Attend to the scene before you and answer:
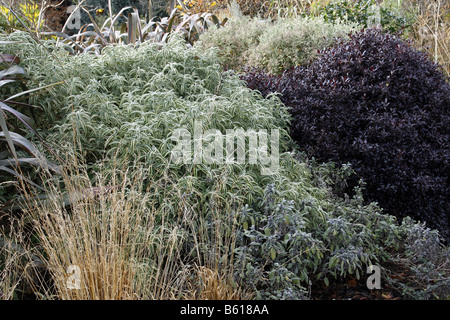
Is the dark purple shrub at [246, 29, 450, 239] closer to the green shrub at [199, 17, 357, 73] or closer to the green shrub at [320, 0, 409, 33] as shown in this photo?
the green shrub at [199, 17, 357, 73]

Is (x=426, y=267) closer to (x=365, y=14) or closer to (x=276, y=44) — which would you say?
A: (x=276, y=44)

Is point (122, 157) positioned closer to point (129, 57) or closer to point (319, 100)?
point (129, 57)

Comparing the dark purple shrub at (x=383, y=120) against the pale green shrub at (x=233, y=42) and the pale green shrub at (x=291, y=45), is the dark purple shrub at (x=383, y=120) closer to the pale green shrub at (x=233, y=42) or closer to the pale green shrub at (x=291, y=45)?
the pale green shrub at (x=291, y=45)

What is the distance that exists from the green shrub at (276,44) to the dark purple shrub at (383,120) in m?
0.83

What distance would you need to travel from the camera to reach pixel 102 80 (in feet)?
13.3

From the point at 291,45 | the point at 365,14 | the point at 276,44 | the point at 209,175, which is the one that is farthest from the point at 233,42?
the point at 209,175

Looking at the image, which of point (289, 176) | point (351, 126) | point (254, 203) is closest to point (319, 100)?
point (351, 126)

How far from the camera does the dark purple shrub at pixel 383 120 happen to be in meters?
3.92

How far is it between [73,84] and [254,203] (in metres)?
1.83

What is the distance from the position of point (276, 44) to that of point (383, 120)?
6.43ft

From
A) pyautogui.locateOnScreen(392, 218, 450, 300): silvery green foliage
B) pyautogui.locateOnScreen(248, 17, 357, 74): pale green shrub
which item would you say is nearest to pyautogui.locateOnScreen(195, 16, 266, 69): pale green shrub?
pyautogui.locateOnScreen(248, 17, 357, 74): pale green shrub

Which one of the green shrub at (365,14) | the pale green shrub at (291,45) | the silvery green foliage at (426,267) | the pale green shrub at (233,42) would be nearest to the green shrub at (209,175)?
the silvery green foliage at (426,267)

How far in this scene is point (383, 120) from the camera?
3.98 meters

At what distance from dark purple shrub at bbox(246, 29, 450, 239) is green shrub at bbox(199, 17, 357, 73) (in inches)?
32.6
